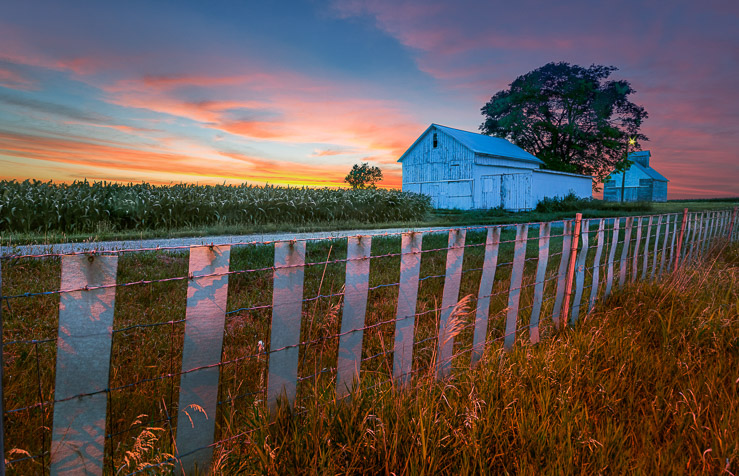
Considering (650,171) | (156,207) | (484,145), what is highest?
(650,171)

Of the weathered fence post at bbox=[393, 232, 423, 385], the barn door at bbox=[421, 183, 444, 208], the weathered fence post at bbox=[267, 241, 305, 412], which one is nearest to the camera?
the weathered fence post at bbox=[267, 241, 305, 412]

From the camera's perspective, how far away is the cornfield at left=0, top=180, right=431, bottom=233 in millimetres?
9805

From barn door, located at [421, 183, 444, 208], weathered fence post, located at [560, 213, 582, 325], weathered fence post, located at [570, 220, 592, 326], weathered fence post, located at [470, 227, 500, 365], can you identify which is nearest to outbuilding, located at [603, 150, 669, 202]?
barn door, located at [421, 183, 444, 208]

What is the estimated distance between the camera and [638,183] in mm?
57219

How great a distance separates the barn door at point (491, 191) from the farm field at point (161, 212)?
9899 millimetres

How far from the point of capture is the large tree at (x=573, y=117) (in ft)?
127

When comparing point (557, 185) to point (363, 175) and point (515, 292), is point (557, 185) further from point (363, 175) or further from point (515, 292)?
point (363, 175)

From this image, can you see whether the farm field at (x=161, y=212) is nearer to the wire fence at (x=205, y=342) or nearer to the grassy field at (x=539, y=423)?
the wire fence at (x=205, y=342)

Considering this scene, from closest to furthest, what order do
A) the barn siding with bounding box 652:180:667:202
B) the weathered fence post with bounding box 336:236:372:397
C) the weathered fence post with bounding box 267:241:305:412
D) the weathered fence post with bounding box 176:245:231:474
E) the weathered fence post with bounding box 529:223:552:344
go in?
the weathered fence post with bounding box 176:245:231:474, the weathered fence post with bounding box 267:241:305:412, the weathered fence post with bounding box 336:236:372:397, the weathered fence post with bounding box 529:223:552:344, the barn siding with bounding box 652:180:667:202

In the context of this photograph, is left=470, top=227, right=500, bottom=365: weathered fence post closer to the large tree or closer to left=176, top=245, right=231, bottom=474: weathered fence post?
left=176, top=245, right=231, bottom=474: weathered fence post

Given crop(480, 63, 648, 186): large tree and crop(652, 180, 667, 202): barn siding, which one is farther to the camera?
crop(652, 180, 667, 202): barn siding

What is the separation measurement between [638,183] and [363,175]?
1679 inches

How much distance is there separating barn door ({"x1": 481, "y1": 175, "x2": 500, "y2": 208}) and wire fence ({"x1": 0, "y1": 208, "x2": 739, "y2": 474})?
20992 millimetres

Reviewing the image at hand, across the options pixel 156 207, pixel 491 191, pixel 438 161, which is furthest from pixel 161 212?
pixel 438 161
